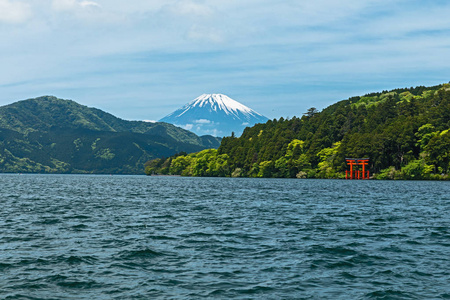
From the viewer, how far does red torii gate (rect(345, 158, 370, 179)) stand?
17638 cm

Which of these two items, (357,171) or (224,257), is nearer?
(224,257)

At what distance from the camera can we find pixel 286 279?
1970cm

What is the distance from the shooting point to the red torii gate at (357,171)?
579 ft

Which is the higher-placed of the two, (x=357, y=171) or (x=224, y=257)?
(x=357, y=171)

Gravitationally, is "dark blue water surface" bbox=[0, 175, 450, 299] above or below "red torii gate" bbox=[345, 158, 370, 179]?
below

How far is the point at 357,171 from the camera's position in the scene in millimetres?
183500

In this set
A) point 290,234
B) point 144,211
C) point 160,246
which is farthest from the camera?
point 144,211

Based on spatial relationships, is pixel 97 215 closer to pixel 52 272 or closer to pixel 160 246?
pixel 160 246

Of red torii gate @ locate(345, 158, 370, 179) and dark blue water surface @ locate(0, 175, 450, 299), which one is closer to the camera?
dark blue water surface @ locate(0, 175, 450, 299)

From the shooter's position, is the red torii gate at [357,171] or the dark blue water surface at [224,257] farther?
the red torii gate at [357,171]

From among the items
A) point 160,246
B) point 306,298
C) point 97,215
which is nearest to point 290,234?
point 160,246

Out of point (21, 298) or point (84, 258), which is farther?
point (84, 258)

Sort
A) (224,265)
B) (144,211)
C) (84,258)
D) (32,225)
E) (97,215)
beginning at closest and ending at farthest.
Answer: (224,265), (84,258), (32,225), (97,215), (144,211)

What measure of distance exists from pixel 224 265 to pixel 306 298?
600 cm
